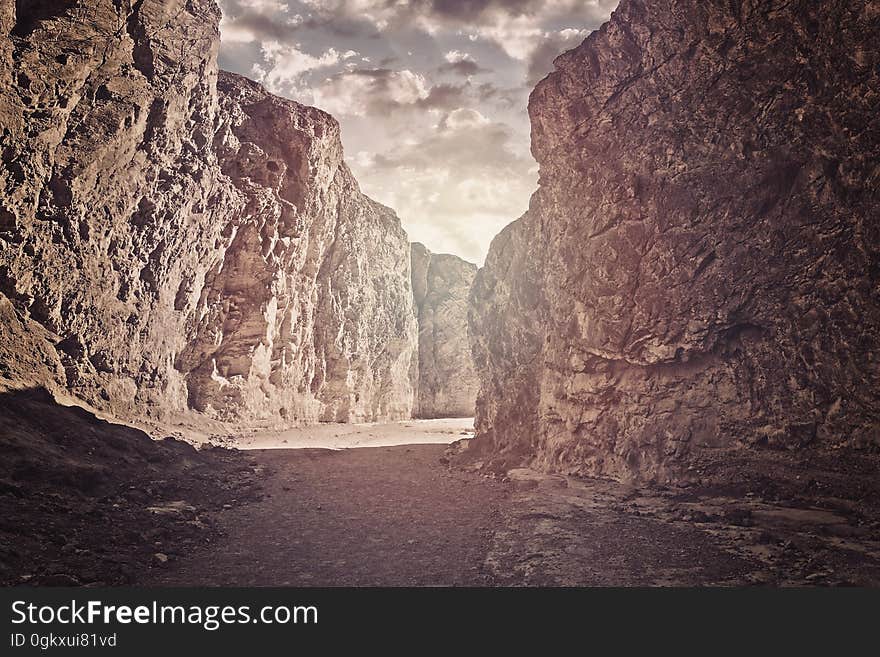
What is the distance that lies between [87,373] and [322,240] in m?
19.1

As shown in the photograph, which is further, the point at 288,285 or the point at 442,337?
the point at 442,337

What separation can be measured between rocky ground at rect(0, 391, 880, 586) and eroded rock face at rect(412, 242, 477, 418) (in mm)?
38454

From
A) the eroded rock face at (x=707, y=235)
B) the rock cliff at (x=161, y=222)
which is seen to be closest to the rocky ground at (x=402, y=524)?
the eroded rock face at (x=707, y=235)

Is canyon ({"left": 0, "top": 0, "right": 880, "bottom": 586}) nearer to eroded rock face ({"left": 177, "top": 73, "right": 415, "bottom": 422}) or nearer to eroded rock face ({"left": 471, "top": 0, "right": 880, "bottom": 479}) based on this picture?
eroded rock face ({"left": 471, "top": 0, "right": 880, "bottom": 479})

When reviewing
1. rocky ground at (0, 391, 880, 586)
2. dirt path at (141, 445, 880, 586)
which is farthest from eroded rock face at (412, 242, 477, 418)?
rocky ground at (0, 391, 880, 586)

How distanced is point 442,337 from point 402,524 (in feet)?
148

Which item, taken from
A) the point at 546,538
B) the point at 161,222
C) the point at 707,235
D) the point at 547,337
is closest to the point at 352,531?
the point at 546,538

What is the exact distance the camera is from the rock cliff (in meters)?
12.6

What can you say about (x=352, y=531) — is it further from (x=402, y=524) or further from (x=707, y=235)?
(x=707, y=235)

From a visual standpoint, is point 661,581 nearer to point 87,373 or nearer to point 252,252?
point 87,373

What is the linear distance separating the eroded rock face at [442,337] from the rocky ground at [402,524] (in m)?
38.5

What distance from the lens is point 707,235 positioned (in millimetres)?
12211

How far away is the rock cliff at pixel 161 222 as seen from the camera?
1264 cm

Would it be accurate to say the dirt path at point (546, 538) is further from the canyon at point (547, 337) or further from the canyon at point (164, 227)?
the canyon at point (164, 227)
